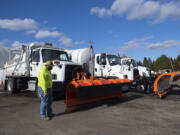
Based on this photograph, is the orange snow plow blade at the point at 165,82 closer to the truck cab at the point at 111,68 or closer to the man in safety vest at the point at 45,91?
the truck cab at the point at 111,68

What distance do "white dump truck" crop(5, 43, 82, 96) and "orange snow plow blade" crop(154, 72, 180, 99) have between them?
13.4 feet

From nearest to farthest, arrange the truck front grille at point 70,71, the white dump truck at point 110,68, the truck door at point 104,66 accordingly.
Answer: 1. the truck front grille at point 70,71
2. the white dump truck at point 110,68
3. the truck door at point 104,66

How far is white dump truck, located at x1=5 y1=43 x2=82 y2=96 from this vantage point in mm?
7654

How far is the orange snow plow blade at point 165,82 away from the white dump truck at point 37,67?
4073 millimetres

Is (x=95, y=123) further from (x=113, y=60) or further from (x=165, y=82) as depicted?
(x=113, y=60)

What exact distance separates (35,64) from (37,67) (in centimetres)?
24

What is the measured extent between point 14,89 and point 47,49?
4181mm

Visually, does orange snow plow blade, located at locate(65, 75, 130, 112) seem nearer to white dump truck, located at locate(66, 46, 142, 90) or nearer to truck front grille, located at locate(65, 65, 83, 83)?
truck front grille, located at locate(65, 65, 83, 83)

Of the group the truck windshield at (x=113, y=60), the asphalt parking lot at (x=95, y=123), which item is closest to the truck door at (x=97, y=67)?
the truck windshield at (x=113, y=60)

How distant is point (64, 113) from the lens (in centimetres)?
570

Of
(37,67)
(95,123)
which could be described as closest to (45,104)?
(95,123)

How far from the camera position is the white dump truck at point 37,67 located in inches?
301

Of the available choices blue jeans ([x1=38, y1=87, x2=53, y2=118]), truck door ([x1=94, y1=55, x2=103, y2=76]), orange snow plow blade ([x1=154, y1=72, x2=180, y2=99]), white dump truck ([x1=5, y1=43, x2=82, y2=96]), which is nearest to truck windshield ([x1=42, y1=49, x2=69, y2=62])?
white dump truck ([x1=5, y1=43, x2=82, y2=96])

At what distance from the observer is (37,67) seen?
875 centimetres
